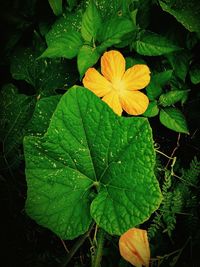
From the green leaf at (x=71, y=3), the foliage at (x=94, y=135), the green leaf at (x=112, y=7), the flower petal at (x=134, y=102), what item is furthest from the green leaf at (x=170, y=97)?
the green leaf at (x=71, y=3)

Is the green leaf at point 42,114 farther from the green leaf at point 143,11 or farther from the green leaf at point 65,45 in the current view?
the green leaf at point 143,11

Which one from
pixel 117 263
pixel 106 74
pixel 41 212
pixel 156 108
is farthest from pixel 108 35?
pixel 117 263

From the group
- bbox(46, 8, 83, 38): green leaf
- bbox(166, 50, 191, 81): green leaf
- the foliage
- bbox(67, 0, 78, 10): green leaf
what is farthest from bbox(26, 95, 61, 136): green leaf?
bbox(166, 50, 191, 81): green leaf

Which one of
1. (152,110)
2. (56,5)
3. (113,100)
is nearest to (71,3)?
(56,5)

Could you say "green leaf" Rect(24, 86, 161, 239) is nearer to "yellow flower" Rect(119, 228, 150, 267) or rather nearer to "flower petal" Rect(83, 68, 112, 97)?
"flower petal" Rect(83, 68, 112, 97)

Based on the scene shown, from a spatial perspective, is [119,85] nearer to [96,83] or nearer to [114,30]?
[96,83]

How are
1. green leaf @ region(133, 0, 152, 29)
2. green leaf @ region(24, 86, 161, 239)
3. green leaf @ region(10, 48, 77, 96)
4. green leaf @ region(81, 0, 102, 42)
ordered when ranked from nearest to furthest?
green leaf @ region(24, 86, 161, 239) → green leaf @ region(81, 0, 102, 42) → green leaf @ region(133, 0, 152, 29) → green leaf @ region(10, 48, 77, 96)
